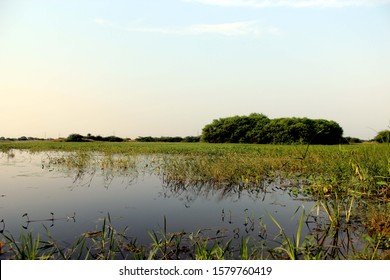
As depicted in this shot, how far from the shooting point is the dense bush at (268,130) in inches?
1671

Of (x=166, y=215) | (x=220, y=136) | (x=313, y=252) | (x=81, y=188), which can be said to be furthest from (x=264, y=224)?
(x=220, y=136)

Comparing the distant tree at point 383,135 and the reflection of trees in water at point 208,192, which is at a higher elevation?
the distant tree at point 383,135

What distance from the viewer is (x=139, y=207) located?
6.95m

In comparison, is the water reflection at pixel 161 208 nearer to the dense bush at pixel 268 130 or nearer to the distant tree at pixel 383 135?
the distant tree at pixel 383 135

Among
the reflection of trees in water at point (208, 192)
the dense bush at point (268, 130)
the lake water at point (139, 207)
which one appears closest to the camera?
the lake water at point (139, 207)

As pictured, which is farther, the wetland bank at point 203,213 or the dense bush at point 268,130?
the dense bush at point 268,130

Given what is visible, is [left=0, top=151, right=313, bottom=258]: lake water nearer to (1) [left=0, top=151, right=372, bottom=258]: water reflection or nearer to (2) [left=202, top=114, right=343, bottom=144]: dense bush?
(1) [left=0, top=151, right=372, bottom=258]: water reflection

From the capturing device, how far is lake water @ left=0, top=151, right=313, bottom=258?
5.41m

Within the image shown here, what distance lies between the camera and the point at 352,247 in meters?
4.53

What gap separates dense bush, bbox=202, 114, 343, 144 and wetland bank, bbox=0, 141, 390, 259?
3197 cm

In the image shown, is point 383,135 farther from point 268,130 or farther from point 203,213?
point 268,130

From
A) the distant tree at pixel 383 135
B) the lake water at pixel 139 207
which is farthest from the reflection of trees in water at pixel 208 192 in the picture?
the distant tree at pixel 383 135

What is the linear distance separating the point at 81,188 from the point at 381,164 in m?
7.52

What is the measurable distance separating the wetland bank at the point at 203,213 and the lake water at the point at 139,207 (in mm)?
20
